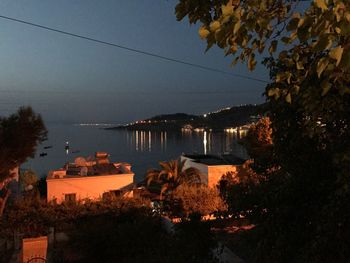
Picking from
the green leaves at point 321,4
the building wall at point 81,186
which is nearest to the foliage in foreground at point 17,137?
the building wall at point 81,186

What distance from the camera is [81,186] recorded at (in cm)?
2314

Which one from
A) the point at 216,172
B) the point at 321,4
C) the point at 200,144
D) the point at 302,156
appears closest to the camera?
the point at 321,4

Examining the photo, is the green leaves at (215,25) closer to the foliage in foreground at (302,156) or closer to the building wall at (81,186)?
the foliage in foreground at (302,156)

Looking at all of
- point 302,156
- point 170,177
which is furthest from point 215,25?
point 170,177

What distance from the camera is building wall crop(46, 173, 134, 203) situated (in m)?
22.9

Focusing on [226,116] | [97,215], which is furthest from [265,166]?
[226,116]

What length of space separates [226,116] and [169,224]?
12472 centimetres

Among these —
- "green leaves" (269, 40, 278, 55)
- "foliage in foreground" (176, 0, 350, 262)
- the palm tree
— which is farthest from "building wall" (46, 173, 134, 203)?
"green leaves" (269, 40, 278, 55)

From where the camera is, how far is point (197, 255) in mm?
7445

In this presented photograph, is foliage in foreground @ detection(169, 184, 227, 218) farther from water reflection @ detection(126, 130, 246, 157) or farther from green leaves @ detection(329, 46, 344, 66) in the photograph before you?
water reflection @ detection(126, 130, 246, 157)

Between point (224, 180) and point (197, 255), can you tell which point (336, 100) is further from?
point (224, 180)

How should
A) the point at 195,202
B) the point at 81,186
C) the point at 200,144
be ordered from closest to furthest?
the point at 195,202
the point at 81,186
the point at 200,144

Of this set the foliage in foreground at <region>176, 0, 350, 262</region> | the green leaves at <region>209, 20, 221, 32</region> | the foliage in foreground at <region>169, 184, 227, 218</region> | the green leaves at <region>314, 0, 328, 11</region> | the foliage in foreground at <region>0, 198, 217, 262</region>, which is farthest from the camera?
the foliage in foreground at <region>169, 184, 227, 218</region>

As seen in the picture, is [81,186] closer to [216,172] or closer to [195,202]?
[216,172]
